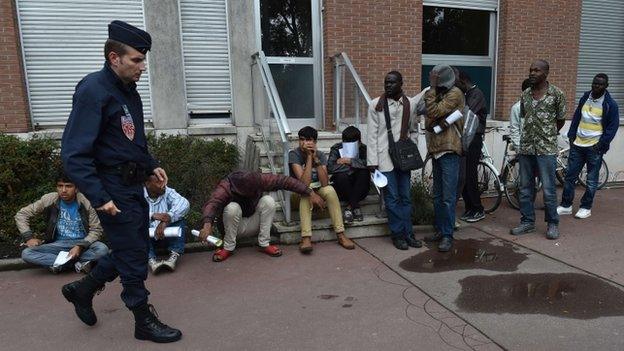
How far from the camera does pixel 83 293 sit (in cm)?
333

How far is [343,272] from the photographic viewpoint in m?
4.56

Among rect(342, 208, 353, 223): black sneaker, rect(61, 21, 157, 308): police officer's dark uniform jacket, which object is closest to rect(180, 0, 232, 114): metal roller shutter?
rect(342, 208, 353, 223): black sneaker

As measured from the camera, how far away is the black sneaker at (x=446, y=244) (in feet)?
16.7

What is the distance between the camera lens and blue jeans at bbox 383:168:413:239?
5.18 m

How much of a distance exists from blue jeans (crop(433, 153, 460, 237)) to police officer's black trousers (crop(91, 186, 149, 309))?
314 cm

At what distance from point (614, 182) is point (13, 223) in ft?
32.1

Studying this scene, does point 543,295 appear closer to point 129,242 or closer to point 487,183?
point 487,183

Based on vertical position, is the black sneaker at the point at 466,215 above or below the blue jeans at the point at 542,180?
below

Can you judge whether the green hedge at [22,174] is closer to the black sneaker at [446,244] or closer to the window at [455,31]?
the black sneaker at [446,244]

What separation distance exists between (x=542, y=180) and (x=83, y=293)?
4.84 m

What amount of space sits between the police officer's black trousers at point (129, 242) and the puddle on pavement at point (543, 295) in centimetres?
245

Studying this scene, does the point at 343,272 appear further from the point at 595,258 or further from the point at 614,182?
the point at 614,182

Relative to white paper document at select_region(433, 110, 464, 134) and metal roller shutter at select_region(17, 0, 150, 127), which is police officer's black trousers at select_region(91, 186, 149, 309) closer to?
white paper document at select_region(433, 110, 464, 134)

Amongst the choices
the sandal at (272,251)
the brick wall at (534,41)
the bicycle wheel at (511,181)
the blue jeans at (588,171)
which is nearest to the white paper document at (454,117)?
the sandal at (272,251)
